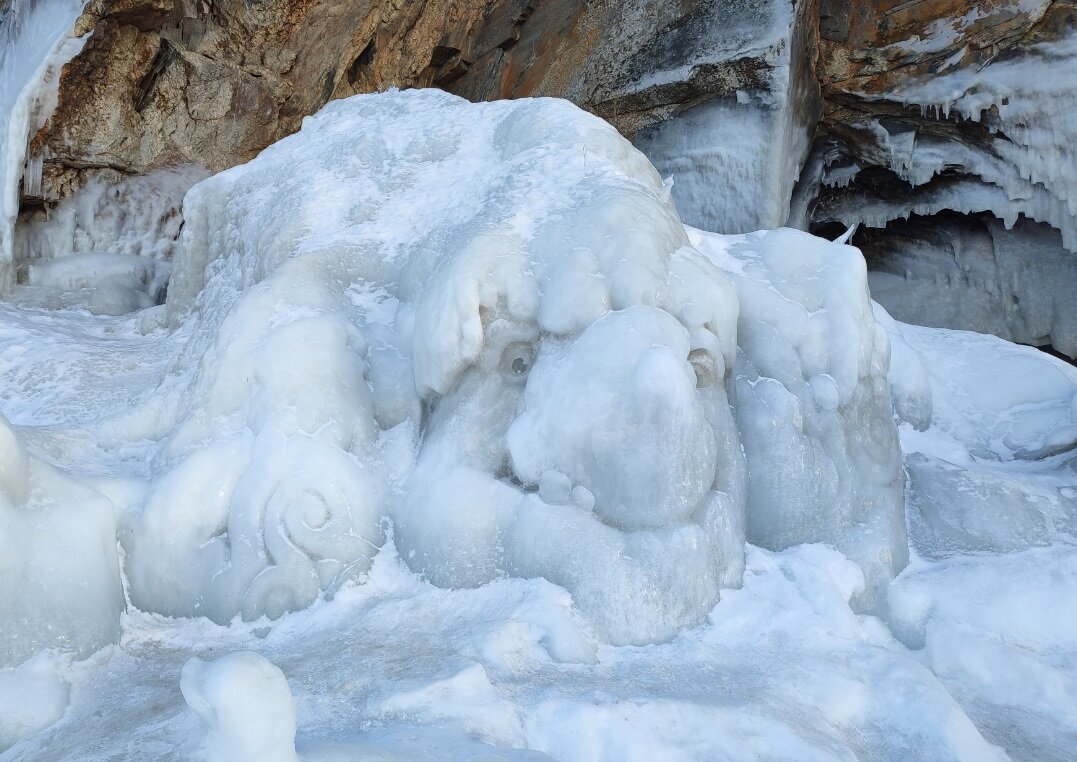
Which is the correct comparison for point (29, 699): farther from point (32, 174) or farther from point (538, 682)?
point (32, 174)

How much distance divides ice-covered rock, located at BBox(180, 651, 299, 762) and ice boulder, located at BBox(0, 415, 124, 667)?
3.19 feet

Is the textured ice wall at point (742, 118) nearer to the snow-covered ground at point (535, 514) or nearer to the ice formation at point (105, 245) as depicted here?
the snow-covered ground at point (535, 514)

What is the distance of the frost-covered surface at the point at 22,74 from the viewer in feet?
17.4

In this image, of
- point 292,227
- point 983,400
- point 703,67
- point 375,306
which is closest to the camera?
point 375,306

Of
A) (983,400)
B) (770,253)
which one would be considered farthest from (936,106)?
(770,253)

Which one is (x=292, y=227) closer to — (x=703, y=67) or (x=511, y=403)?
(x=511, y=403)

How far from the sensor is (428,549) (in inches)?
105

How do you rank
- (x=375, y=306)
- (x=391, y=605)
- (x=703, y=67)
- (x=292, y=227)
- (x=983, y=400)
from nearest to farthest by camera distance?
(x=391, y=605) < (x=375, y=306) < (x=292, y=227) < (x=983, y=400) < (x=703, y=67)

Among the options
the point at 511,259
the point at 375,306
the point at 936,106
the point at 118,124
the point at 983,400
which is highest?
the point at 936,106

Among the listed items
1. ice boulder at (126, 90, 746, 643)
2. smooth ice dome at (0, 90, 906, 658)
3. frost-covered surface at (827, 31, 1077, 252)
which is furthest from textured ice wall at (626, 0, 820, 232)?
ice boulder at (126, 90, 746, 643)

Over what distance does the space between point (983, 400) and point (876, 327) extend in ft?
3.17

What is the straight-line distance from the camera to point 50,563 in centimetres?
239

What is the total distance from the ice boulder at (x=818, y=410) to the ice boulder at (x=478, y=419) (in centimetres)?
13

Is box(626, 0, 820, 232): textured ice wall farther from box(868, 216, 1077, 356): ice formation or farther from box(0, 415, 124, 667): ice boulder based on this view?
box(0, 415, 124, 667): ice boulder
